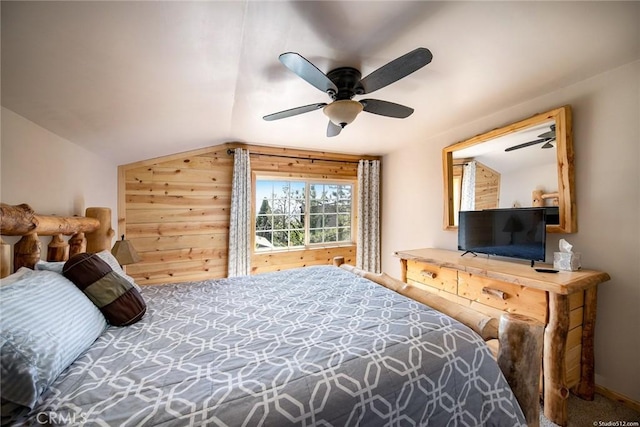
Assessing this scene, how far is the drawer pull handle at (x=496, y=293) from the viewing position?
184 centimetres

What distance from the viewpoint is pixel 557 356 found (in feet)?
5.03

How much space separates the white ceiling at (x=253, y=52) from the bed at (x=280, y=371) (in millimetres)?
955

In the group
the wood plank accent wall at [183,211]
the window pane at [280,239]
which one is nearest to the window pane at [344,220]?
the window pane at [280,239]

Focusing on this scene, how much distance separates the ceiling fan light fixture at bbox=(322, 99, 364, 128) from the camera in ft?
5.24

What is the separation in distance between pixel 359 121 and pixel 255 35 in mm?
1546

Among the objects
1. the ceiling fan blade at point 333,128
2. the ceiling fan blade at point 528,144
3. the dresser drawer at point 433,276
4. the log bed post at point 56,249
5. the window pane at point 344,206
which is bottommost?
the dresser drawer at point 433,276

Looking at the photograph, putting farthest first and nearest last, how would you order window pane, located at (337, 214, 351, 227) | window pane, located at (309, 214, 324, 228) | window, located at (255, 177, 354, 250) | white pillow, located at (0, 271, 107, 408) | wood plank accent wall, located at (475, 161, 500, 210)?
window pane, located at (337, 214, 351, 227)
window pane, located at (309, 214, 324, 228)
window, located at (255, 177, 354, 250)
wood plank accent wall, located at (475, 161, 500, 210)
white pillow, located at (0, 271, 107, 408)

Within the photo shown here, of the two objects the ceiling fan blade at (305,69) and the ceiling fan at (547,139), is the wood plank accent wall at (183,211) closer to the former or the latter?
the ceiling fan blade at (305,69)

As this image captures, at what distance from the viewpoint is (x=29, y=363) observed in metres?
0.75

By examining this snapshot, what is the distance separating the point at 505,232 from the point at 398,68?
175 centimetres

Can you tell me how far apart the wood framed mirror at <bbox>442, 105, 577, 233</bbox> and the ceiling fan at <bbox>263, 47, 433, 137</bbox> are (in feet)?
3.90

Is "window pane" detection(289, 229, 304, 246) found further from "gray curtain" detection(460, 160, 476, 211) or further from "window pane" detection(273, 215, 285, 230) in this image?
"gray curtain" detection(460, 160, 476, 211)

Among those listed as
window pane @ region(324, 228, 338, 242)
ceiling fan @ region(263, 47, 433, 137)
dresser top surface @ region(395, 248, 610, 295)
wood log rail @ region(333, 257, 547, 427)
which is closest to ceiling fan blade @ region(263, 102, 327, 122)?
ceiling fan @ region(263, 47, 433, 137)

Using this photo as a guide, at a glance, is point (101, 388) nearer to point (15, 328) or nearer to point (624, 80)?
point (15, 328)
